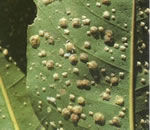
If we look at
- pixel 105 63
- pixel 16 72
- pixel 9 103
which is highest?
pixel 105 63

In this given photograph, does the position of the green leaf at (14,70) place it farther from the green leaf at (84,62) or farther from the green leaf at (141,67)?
the green leaf at (141,67)

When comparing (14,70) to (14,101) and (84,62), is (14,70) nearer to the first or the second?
(14,101)

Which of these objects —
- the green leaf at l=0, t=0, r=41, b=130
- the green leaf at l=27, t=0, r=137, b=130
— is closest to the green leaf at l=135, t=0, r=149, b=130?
the green leaf at l=27, t=0, r=137, b=130

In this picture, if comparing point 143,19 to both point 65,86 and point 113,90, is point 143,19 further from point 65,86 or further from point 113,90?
point 65,86

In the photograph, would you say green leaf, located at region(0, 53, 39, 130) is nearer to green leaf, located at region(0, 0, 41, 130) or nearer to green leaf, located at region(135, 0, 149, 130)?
green leaf, located at region(0, 0, 41, 130)

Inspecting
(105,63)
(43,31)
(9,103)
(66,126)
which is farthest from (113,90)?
(9,103)

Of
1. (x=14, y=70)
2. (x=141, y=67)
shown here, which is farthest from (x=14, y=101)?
(x=141, y=67)

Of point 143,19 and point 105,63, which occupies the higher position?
point 143,19

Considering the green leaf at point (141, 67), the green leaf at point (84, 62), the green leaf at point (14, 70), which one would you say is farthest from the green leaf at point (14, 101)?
the green leaf at point (141, 67)
